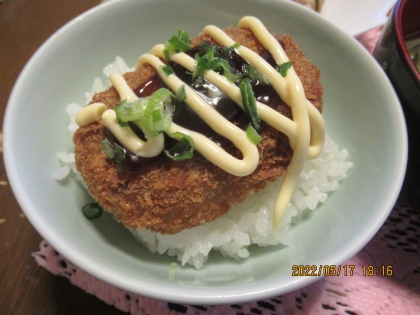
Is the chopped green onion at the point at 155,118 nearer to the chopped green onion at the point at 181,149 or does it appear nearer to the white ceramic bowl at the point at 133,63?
the chopped green onion at the point at 181,149

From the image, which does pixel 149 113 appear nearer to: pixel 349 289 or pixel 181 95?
pixel 181 95

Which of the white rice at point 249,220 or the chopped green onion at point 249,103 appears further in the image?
the white rice at point 249,220

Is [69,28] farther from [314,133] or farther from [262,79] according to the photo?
[314,133]

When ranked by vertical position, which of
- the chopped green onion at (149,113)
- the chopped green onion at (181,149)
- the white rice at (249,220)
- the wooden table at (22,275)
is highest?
the chopped green onion at (149,113)

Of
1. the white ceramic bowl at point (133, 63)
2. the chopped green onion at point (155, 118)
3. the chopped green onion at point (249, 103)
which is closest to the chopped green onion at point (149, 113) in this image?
the chopped green onion at point (155, 118)

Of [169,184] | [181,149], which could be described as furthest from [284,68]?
[169,184]

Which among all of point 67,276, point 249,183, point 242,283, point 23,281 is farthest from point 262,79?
point 23,281

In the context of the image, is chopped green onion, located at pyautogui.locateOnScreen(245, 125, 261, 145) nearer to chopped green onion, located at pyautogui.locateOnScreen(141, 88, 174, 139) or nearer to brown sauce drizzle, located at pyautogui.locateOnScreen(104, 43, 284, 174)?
brown sauce drizzle, located at pyautogui.locateOnScreen(104, 43, 284, 174)
